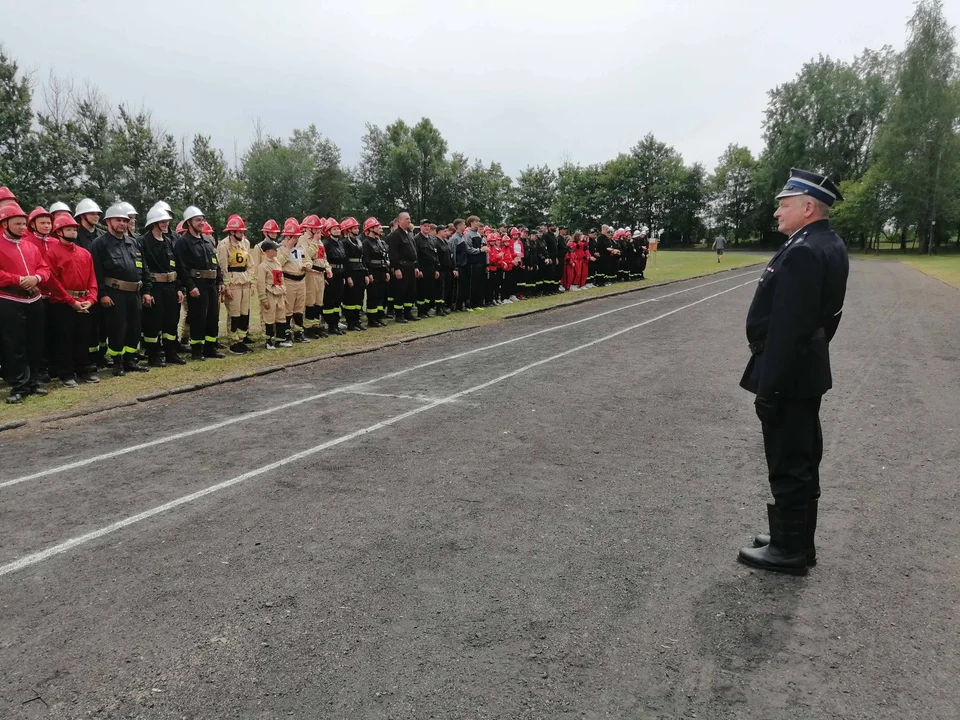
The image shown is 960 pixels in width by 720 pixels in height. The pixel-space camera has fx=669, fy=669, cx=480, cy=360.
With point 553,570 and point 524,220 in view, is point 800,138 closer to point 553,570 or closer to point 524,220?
point 524,220

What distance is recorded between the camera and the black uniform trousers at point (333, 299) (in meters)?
13.4

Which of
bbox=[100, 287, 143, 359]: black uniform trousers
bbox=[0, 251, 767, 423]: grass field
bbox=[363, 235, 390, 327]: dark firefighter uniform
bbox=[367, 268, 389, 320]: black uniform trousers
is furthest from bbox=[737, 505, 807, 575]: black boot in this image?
bbox=[367, 268, 389, 320]: black uniform trousers

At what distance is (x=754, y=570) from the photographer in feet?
13.2

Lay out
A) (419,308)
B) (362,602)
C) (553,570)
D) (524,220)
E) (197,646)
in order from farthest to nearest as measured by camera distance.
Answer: (524,220), (419,308), (553,570), (362,602), (197,646)

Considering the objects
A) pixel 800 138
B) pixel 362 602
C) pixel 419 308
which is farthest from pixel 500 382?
pixel 800 138

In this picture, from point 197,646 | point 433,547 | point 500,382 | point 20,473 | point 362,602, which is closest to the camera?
point 197,646

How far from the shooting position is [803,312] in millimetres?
3787

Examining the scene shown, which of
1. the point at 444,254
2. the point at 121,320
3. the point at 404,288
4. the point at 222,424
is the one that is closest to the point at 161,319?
the point at 121,320

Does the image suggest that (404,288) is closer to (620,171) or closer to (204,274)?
(204,274)

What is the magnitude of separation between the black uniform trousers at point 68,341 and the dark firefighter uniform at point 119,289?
0.34 meters

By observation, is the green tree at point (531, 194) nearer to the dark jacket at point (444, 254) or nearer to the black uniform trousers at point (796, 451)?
the dark jacket at point (444, 254)

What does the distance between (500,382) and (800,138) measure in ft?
238

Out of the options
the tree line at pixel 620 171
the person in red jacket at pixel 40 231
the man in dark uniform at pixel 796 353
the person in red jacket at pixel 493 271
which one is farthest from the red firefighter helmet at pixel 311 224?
the tree line at pixel 620 171

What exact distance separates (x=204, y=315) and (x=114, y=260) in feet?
5.34
